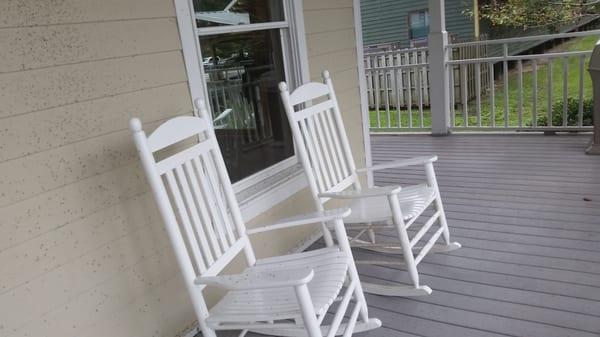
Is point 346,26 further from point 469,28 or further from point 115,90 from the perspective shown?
point 469,28

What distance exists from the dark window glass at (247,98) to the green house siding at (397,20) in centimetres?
779

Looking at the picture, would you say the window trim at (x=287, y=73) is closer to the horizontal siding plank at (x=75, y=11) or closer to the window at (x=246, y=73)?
the window at (x=246, y=73)

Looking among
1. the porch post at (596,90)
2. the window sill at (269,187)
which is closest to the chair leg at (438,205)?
the window sill at (269,187)

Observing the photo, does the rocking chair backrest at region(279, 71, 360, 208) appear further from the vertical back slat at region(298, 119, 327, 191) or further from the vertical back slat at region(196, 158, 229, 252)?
the vertical back slat at region(196, 158, 229, 252)

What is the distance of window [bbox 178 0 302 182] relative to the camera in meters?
2.43

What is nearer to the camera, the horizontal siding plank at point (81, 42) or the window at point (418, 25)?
the horizontal siding plank at point (81, 42)

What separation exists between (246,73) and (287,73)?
36cm

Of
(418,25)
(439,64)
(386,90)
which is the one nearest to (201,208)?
(439,64)

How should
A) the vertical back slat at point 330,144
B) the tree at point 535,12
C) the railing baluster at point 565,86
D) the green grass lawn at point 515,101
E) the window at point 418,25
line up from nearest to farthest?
the vertical back slat at point 330,144 → the railing baluster at point 565,86 → the green grass lawn at point 515,101 → the tree at point 535,12 → the window at point 418,25

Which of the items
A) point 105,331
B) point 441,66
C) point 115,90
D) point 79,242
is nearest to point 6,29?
point 115,90

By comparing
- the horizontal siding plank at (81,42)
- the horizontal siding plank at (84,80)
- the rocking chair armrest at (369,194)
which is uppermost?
the horizontal siding plank at (81,42)

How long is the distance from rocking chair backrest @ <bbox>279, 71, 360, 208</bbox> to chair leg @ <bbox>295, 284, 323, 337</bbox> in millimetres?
1026

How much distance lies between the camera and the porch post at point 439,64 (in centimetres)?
551

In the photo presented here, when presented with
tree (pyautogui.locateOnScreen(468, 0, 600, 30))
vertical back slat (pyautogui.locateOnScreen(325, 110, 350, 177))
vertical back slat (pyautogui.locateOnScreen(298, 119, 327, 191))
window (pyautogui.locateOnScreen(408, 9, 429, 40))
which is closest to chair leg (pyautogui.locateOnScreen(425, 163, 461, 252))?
vertical back slat (pyautogui.locateOnScreen(325, 110, 350, 177))
